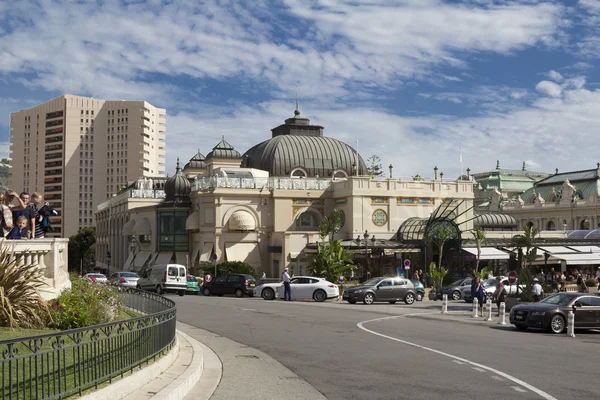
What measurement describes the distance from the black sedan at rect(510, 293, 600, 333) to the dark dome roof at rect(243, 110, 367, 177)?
42008 millimetres

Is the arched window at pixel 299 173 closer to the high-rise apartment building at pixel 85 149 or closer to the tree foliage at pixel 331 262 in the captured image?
the tree foliage at pixel 331 262

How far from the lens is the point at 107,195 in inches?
Answer: 6088

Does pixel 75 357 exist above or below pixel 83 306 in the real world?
below

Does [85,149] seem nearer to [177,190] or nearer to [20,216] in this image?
[177,190]

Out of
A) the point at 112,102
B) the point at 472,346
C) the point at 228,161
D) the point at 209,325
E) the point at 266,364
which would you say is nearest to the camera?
the point at 266,364

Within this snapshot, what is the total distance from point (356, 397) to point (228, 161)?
55540mm

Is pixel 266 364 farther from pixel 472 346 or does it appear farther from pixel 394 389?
pixel 472 346

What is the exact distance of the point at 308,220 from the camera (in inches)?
2307

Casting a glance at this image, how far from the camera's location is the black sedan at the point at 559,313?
22.2m

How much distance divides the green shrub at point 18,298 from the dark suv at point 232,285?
94.9 feet

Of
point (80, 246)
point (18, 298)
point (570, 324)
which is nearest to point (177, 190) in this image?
point (570, 324)

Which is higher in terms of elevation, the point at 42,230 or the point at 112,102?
the point at 112,102

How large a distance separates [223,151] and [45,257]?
50.6 m

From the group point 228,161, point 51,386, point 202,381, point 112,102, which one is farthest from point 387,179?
point 112,102
